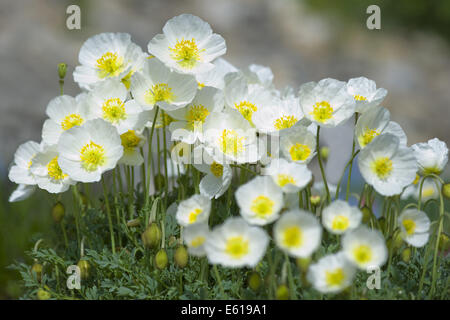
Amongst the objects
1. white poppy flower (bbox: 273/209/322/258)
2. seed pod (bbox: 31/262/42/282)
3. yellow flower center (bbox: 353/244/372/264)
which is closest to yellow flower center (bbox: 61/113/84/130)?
seed pod (bbox: 31/262/42/282)

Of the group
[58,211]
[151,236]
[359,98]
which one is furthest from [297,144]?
[58,211]

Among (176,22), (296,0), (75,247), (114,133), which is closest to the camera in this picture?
(114,133)

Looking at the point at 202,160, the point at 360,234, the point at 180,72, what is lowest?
the point at 360,234

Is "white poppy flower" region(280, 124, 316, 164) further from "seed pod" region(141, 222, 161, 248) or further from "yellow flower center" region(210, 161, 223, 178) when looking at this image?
"seed pod" region(141, 222, 161, 248)

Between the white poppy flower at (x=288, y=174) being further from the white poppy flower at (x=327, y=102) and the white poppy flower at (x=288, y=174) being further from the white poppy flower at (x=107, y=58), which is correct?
the white poppy flower at (x=107, y=58)

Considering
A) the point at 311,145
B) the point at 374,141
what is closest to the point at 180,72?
the point at 311,145

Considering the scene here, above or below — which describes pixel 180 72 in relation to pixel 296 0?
below
